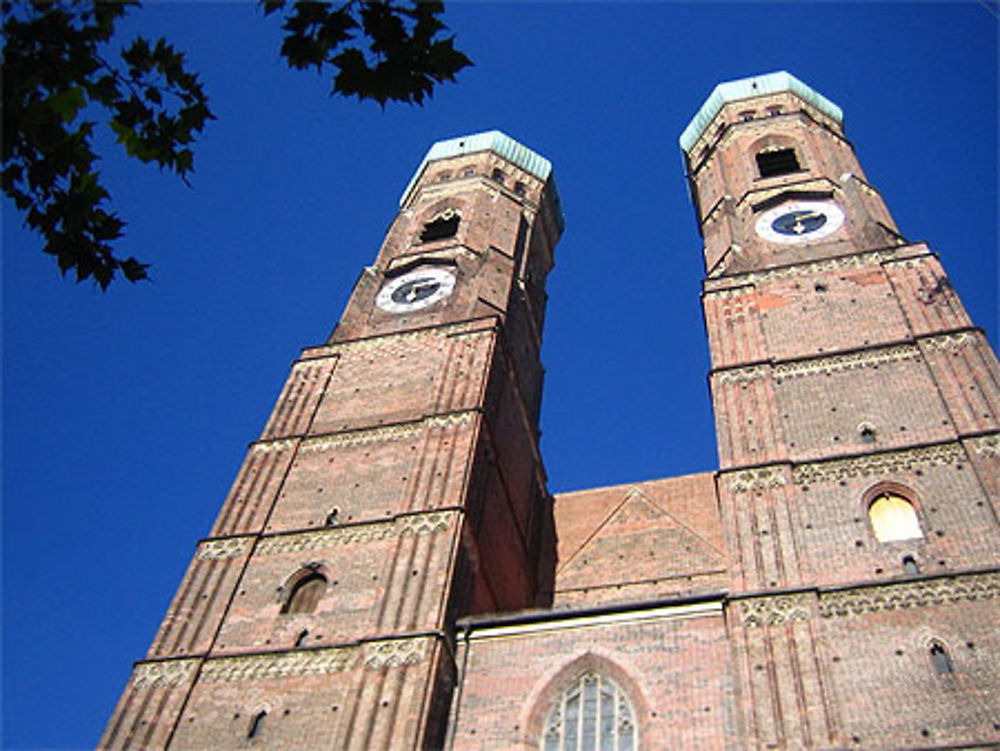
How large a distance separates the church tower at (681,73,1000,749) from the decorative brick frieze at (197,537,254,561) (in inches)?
354

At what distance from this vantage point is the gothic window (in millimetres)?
30719

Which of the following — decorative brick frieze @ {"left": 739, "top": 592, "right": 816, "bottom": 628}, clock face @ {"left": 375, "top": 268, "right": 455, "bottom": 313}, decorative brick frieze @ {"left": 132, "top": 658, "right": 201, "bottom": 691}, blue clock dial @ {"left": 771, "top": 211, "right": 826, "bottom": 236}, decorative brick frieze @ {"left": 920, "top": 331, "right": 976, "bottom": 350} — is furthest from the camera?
clock face @ {"left": 375, "top": 268, "right": 455, "bottom": 313}

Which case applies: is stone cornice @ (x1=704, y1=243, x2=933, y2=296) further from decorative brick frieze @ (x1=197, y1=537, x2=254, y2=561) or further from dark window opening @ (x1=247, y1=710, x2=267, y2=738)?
dark window opening @ (x1=247, y1=710, x2=267, y2=738)

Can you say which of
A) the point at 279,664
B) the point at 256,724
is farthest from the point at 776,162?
the point at 256,724

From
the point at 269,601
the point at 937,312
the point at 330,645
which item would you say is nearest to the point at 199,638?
the point at 269,601

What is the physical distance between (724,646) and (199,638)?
350 inches

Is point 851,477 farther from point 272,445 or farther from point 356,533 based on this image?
point 272,445

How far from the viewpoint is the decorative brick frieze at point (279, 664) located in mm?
16703

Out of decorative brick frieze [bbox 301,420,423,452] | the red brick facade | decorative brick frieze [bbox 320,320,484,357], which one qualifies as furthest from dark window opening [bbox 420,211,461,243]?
decorative brick frieze [bbox 301,420,423,452]

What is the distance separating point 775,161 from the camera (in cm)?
3117

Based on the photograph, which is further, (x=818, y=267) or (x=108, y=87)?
(x=818, y=267)

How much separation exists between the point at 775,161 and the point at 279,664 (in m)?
21.7

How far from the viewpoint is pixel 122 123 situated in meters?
6.27

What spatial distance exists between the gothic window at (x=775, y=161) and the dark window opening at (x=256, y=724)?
70.8 feet
